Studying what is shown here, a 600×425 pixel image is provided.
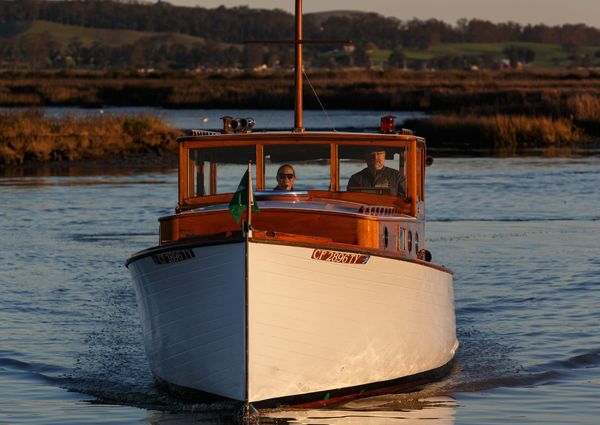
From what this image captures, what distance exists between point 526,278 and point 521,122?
3140 cm

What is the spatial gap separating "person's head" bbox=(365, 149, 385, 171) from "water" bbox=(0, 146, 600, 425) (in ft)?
7.32

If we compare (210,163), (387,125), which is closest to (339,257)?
(210,163)

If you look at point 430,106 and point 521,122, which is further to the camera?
point 430,106

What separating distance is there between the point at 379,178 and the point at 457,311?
537 cm

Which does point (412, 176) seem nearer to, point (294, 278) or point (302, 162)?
point (302, 162)

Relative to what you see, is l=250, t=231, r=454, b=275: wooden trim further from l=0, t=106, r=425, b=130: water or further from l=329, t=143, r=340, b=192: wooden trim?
l=0, t=106, r=425, b=130: water

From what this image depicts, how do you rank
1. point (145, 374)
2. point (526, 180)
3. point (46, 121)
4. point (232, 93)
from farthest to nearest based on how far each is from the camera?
point (232, 93) < point (46, 121) < point (526, 180) < point (145, 374)

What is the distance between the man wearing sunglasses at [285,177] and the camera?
1317 centimetres

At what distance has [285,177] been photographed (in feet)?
43.3

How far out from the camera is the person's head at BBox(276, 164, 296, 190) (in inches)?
519

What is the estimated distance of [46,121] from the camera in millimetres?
43875

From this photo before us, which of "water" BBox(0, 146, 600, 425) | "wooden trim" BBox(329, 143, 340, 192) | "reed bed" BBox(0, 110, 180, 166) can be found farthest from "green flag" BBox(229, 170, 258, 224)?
"reed bed" BBox(0, 110, 180, 166)

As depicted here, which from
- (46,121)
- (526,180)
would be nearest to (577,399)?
(526,180)

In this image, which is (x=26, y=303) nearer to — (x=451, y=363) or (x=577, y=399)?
(x=451, y=363)
